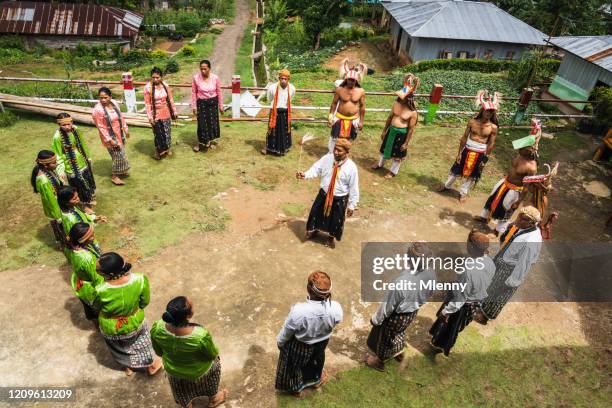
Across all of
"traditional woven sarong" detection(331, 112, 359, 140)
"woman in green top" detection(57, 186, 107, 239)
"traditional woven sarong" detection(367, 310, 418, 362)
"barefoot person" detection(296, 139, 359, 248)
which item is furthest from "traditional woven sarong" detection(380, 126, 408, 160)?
"woman in green top" detection(57, 186, 107, 239)

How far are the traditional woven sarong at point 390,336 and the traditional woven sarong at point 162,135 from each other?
5644mm

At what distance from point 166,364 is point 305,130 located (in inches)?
298

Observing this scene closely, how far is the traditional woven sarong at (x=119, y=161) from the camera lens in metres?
6.94

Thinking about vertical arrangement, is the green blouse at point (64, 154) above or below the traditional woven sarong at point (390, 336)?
above

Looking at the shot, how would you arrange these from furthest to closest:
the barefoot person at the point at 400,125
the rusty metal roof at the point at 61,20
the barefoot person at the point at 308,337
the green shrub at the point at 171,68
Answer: the rusty metal roof at the point at 61,20 → the green shrub at the point at 171,68 → the barefoot person at the point at 400,125 → the barefoot person at the point at 308,337

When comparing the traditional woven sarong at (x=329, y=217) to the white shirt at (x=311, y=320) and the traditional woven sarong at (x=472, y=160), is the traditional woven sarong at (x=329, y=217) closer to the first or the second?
the white shirt at (x=311, y=320)

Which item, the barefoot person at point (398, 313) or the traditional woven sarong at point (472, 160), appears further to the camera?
the traditional woven sarong at point (472, 160)

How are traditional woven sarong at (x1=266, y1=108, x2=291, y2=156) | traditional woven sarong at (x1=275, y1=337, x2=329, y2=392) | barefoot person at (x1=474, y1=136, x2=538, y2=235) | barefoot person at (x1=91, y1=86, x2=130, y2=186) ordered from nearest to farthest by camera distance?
traditional woven sarong at (x1=275, y1=337, x2=329, y2=392) → barefoot person at (x1=474, y1=136, x2=538, y2=235) → barefoot person at (x1=91, y1=86, x2=130, y2=186) → traditional woven sarong at (x1=266, y1=108, x2=291, y2=156)

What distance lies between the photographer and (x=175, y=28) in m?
39.2

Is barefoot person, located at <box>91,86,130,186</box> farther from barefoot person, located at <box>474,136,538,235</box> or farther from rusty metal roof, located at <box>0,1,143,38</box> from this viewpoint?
rusty metal roof, located at <box>0,1,143,38</box>

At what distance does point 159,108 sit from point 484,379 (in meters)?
6.77

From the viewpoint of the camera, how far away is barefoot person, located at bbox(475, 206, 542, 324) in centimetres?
445

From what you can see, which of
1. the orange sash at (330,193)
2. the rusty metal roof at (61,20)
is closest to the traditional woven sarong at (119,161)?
the orange sash at (330,193)

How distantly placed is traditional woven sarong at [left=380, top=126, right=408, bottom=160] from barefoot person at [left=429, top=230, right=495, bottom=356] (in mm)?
4098
